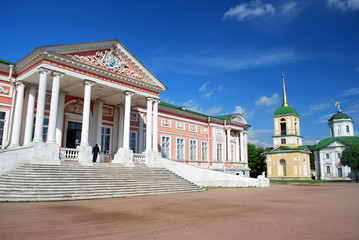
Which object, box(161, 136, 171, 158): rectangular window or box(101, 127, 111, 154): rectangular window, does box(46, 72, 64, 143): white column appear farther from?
box(161, 136, 171, 158): rectangular window

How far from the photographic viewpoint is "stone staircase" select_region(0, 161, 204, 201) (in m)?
10.2

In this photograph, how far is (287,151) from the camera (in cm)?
5097

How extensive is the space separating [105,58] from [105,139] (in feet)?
20.4

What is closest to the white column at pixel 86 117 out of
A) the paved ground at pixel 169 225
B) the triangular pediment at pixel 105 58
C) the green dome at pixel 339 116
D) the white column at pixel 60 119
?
the triangular pediment at pixel 105 58

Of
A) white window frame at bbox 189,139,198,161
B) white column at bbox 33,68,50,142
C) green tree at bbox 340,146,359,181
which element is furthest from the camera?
green tree at bbox 340,146,359,181

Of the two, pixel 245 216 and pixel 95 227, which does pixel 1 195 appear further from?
pixel 245 216

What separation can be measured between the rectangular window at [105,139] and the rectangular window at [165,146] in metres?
5.26

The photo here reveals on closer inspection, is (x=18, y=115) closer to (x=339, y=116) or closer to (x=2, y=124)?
(x=2, y=124)

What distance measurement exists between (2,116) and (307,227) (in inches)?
620

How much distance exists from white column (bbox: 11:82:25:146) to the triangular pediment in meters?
1.39

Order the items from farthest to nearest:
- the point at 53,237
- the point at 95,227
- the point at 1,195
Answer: the point at 1,195
the point at 95,227
the point at 53,237

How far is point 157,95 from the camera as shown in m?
19.5

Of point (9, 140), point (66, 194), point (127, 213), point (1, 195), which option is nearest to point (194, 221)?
point (127, 213)

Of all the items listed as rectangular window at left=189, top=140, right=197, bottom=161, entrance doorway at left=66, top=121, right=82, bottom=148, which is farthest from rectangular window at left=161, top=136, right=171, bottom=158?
entrance doorway at left=66, top=121, right=82, bottom=148
